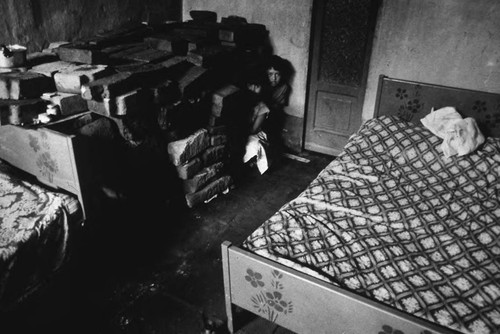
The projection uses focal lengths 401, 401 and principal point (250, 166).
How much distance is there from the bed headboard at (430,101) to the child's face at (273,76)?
1180 mm

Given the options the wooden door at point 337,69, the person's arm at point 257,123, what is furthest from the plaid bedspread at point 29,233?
the wooden door at point 337,69

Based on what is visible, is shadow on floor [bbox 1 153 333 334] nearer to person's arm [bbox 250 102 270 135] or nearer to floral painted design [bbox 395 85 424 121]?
person's arm [bbox 250 102 270 135]

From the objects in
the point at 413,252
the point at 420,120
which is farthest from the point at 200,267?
the point at 420,120

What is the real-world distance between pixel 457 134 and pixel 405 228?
1.24 meters

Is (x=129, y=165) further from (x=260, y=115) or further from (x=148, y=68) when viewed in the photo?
(x=260, y=115)

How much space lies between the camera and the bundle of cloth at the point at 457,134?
346 cm

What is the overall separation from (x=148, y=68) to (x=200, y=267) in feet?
5.61

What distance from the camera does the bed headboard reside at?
12.2 ft

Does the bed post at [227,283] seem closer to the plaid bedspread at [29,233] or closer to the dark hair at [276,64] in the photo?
the plaid bedspread at [29,233]

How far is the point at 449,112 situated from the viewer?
372 centimetres

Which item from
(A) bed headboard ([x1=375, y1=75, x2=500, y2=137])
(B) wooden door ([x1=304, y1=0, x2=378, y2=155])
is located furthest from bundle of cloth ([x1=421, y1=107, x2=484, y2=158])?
(B) wooden door ([x1=304, y1=0, x2=378, y2=155])

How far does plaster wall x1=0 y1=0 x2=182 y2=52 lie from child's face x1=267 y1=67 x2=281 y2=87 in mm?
1477

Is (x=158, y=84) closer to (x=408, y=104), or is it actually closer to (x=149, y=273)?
(x=149, y=273)

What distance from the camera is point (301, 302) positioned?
7.07 feet
